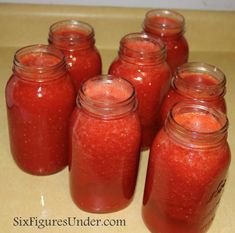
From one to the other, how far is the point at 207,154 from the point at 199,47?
726 mm

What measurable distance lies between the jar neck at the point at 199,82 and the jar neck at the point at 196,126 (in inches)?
1.4

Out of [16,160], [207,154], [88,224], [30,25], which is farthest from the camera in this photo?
[30,25]

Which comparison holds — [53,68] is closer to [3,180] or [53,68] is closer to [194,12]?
[3,180]

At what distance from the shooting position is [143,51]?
85cm

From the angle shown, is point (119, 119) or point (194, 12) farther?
point (194, 12)

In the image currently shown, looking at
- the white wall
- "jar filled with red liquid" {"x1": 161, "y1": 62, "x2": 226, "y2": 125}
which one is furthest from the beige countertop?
"jar filled with red liquid" {"x1": 161, "y1": 62, "x2": 226, "y2": 125}

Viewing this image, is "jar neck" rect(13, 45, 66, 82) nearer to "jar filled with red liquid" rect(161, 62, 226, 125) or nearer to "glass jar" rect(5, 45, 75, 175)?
"glass jar" rect(5, 45, 75, 175)

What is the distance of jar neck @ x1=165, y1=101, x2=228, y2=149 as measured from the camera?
66 cm

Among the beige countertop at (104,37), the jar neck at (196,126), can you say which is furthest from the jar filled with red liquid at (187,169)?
the beige countertop at (104,37)

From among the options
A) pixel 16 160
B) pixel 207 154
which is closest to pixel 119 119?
pixel 207 154

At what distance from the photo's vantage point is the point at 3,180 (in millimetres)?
838

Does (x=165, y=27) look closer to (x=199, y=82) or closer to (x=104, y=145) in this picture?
(x=199, y=82)

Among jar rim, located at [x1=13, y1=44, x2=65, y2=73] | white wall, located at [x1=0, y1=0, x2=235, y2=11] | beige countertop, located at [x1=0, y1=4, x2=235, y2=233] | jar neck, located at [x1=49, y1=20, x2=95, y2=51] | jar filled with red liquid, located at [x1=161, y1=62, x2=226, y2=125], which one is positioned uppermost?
jar rim, located at [x1=13, y1=44, x2=65, y2=73]

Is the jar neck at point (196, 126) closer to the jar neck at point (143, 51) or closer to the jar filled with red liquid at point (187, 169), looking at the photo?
the jar filled with red liquid at point (187, 169)
